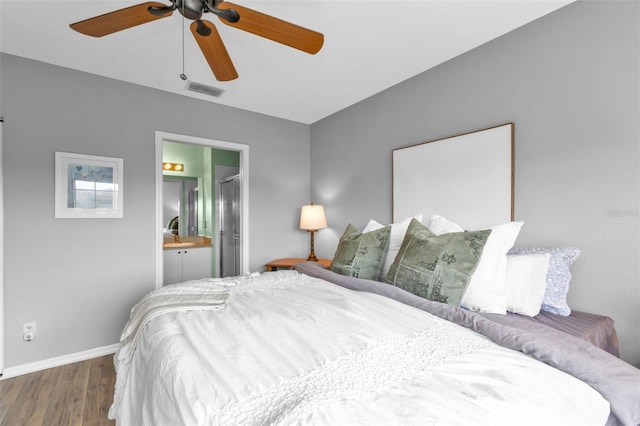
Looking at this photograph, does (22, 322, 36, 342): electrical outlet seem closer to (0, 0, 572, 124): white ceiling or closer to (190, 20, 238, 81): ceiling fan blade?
(0, 0, 572, 124): white ceiling

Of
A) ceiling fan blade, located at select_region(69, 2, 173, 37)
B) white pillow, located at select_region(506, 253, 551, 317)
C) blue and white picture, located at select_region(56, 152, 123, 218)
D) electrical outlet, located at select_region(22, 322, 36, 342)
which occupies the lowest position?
electrical outlet, located at select_region(22, 322, 36, 342)

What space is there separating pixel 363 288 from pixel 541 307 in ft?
3.29

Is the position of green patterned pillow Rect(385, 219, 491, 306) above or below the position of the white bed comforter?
above

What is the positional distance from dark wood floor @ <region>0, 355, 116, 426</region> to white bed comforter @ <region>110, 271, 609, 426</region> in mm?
943

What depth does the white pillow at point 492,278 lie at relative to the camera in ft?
Result: 5.15

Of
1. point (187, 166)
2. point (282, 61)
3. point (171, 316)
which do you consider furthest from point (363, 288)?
point (187, 166)

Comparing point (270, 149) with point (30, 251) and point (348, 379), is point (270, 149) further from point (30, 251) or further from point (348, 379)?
point (348, 379)

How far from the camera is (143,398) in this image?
1.11 m

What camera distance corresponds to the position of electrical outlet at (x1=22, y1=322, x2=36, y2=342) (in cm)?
245

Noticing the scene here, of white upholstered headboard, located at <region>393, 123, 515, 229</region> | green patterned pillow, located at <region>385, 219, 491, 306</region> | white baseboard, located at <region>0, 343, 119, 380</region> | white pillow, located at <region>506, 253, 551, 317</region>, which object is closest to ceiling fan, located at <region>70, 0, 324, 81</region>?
green patterned pillow, located at <region>385, 219, 491, 306</region>

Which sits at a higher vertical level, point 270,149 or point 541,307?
point 270,149

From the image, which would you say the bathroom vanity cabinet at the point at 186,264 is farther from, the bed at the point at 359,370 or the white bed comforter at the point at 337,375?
the white bed comforter at the point at 337,375

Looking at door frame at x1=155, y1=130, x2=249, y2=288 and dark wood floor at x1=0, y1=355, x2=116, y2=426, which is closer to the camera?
dark wood floor at x1=0, y1=355, x2=116, y2=426

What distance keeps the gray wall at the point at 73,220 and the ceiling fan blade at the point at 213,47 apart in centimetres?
156
